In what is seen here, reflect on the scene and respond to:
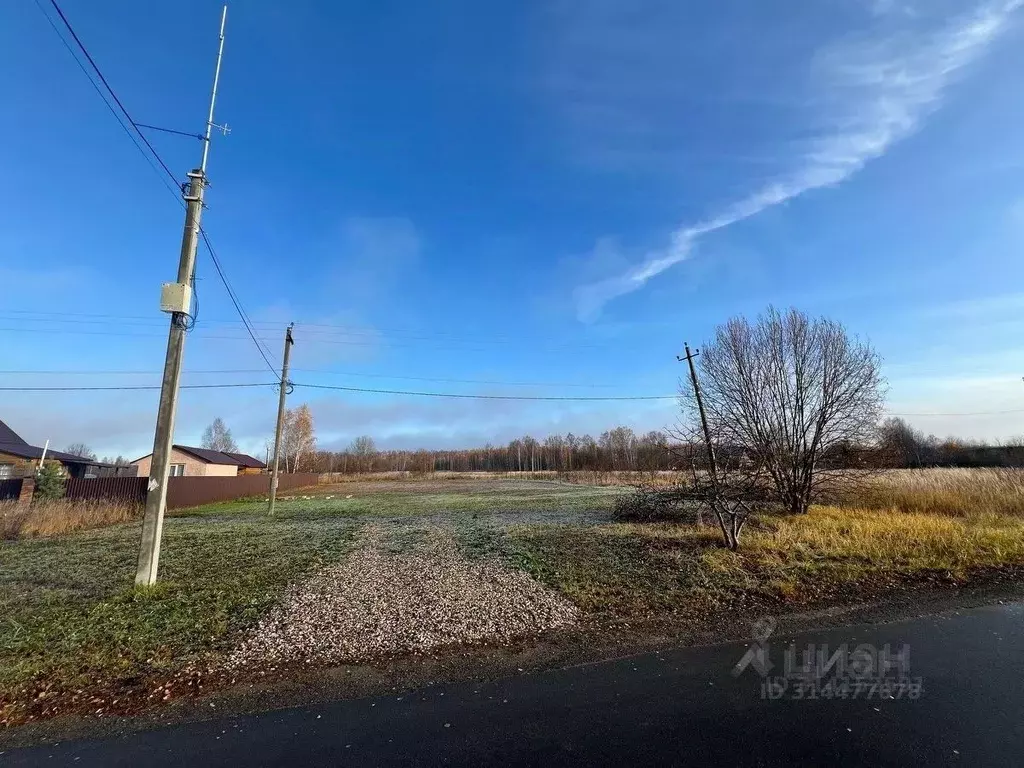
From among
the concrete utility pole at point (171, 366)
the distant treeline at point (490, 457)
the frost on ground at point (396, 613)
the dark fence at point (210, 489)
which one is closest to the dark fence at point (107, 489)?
the dark fence at point (210, 489)

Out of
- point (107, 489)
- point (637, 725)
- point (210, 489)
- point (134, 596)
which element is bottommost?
point (637, 725)

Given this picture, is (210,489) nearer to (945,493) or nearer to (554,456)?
(945,493)

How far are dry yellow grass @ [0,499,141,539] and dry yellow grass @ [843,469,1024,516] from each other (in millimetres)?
23661

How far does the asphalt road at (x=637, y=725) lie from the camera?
2.90m

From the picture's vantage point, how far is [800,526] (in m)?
11.2

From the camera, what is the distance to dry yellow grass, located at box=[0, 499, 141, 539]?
43.8ft

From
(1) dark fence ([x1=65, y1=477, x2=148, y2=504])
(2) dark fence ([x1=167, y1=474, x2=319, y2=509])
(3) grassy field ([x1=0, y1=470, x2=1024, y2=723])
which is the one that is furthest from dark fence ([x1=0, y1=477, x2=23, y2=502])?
(3) grassy field ([x1=0, y1=470, x2=1024, y2=723])

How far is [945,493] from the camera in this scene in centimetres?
1405

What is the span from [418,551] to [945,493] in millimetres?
14981

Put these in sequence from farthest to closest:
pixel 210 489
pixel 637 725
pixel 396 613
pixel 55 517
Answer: pixel 210 489 → pixel 55 517 → pixel 396 613 → pixel 637 725

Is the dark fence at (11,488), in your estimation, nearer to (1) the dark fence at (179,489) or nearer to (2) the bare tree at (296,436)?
(1) the dark fence at (179,489)

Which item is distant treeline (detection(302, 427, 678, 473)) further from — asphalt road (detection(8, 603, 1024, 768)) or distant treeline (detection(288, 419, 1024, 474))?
asphalt road (detection(8, 603, 1024, 768))

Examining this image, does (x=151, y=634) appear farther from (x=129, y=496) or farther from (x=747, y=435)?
(x=129, y=496)

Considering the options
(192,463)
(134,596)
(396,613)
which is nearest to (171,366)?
(134,596)
